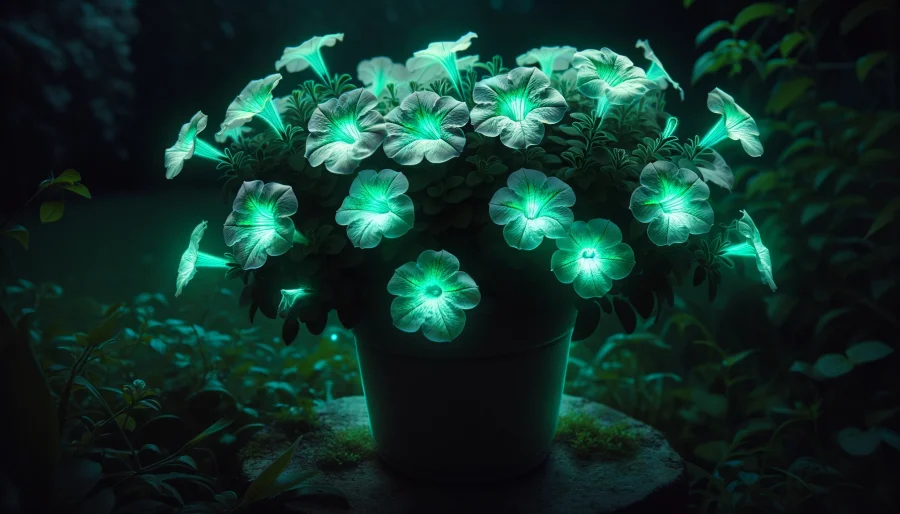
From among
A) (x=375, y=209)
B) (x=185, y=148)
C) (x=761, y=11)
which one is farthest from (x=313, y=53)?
(x=761, y=11)

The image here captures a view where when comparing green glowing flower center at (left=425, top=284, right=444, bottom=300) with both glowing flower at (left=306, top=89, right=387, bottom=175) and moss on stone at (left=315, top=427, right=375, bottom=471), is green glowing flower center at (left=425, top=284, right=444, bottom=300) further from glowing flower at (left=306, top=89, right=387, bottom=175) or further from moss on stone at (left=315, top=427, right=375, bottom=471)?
moss on stone at (left=315, top=427, right=375, bottom=471)

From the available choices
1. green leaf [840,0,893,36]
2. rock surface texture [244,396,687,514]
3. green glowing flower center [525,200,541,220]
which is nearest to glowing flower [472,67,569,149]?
green glowing flower center [525,200,541,220]

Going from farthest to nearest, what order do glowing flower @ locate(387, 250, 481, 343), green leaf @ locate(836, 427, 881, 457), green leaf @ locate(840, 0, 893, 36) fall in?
green leaf @ locate(840, 0, 893, 36) → green leaf @ locate(836, 427, 881, 457) → glowing flower @ locate(387, 250, 481, 343)

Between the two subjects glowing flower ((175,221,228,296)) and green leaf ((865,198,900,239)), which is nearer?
glowing flower ((175,221,228,296))

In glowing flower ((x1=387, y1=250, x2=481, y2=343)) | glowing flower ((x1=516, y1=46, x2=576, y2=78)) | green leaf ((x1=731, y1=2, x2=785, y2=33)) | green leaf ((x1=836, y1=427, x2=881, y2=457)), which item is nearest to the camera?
glowing flower ((x1=387, y1=250, x2=481, y2=343))

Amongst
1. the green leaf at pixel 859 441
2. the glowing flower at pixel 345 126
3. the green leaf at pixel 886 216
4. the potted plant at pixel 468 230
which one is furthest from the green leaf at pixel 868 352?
the glowing flower at pixel 345 126

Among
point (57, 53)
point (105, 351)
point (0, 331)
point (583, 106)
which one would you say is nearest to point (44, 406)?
point (0, 331)
